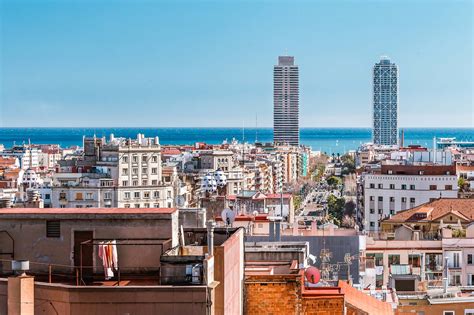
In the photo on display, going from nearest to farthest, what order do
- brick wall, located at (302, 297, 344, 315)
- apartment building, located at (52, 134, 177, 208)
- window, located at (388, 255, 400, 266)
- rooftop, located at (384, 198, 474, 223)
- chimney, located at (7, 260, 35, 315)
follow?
chimney, located at (7, 260, 35, 315)
brick wall, located at (302, 297, 344, 315)
window, located at (388, 255, 400, 266)
rooftop, located at (384, 198, 474, 223)
apartment building, located at (52, 134, 177, 208)

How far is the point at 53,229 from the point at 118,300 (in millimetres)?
1451

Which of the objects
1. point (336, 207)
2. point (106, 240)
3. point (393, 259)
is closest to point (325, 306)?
point (106, 240)

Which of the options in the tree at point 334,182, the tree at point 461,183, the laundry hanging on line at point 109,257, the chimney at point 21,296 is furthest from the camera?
the tree at point 334,182

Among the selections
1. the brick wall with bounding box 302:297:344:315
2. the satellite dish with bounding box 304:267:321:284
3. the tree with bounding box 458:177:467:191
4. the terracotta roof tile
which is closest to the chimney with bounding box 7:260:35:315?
the brick wall with bounding box 302:297:344:315

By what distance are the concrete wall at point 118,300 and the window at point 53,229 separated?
1147 millimetres

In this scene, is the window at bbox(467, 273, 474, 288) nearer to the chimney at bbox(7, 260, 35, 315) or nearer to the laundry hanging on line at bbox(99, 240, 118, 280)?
the laundry hanging on line at bbox(99, 240, 118, 280)

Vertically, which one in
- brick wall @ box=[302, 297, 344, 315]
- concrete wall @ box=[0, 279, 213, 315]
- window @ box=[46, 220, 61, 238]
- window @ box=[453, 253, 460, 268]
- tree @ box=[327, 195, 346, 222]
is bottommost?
tree @ box=[327, 195, 346, 222]

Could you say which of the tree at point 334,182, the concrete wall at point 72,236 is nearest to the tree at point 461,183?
the tree at point 334,182

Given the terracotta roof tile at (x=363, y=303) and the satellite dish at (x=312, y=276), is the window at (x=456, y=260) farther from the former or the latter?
the satellite dish at (x=312, y=276)

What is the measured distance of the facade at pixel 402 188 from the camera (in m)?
55.7

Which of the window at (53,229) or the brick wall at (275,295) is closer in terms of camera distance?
the window at (53,229)

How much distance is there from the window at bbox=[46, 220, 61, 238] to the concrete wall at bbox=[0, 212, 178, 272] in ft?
0.08

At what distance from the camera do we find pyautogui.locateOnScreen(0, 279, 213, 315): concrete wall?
6.91 meters

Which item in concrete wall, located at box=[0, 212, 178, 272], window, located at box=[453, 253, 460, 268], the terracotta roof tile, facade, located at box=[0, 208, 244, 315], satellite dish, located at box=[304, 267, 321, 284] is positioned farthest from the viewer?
window, located at box=[453, 253, 460, 268]
